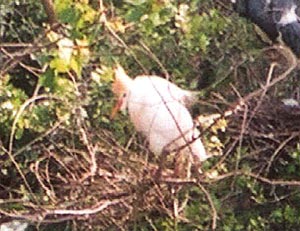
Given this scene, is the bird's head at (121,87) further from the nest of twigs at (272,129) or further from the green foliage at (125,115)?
the nest of twigs at (272,129)

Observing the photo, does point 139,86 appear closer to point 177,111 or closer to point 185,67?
point 177,111

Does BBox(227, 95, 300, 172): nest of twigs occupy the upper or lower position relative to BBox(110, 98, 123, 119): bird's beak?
lower

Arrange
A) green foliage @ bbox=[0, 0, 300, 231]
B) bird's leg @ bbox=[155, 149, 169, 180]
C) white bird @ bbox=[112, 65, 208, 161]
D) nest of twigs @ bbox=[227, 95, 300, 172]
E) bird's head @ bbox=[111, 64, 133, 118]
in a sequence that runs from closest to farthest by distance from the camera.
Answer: bird's leg @ bbox=[155, 149, 169, 180] → white bird @ bbox=[112, 65, 208, 161] → bird's head @ bbox=[111, 64, 133, 118] → green foliage @ bbox=[0, 0, 300, 231] → nest of twigs @ bbox=[227, 95, 300, 172]

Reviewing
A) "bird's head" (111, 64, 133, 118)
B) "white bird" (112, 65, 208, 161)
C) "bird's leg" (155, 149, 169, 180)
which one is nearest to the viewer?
"bird's leg" (155, 149, 169, 180)

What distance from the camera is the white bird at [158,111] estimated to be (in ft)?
12.8

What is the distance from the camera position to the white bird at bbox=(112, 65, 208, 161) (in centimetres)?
391

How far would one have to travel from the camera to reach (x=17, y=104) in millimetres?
4523

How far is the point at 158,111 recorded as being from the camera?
397 cm

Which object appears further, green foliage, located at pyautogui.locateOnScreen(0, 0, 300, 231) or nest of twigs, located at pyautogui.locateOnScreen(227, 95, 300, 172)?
nest of twigs, located at pyautogui.locateOnScreen(227, 95, 300, 172)

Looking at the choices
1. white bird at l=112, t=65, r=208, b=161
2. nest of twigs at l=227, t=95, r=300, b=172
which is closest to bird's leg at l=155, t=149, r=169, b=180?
white bird at l=112, t=65, r=208, b=161

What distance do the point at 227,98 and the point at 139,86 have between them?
1.97 ft

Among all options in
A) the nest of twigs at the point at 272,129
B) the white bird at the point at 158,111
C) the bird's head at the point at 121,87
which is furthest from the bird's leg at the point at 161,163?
the nest of twigs at the point at 272,129

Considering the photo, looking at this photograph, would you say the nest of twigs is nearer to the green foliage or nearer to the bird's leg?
the green foliage

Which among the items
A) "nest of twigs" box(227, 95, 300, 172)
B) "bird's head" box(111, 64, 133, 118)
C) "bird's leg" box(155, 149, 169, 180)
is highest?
"bird's head" box(111, 64, 133, 118)
